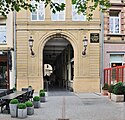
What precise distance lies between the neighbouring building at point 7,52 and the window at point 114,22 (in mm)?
8247

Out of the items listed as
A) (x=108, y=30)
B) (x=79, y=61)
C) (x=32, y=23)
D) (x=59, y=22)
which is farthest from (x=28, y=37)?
(x=108, y=30)

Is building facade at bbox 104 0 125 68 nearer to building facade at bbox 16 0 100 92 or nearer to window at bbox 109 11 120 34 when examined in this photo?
window at bbox 109 11 120 34

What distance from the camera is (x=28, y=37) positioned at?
26609 mm

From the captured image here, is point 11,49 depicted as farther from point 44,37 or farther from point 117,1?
point 117,1

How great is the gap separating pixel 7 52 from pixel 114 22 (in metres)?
9.19

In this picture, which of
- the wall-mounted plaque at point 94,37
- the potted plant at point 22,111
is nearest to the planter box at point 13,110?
the potted plant at point 22,111

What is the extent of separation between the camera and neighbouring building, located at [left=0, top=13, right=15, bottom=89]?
86.4ft

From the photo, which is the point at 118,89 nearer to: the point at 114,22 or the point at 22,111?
the point at 22,111

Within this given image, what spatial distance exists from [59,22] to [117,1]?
5093mm

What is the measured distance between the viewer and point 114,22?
90.4 ft

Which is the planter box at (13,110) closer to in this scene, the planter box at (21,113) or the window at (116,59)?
the planter box at (21,113)

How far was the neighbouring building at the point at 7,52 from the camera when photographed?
2634 centimetres

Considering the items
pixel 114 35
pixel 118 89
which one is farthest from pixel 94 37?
pixel 118 89

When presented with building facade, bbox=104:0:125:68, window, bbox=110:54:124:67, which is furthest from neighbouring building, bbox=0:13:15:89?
window, bbox=110:54:124:67
